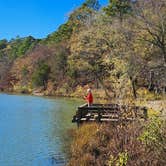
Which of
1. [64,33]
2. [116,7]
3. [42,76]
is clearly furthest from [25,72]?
[116,7]

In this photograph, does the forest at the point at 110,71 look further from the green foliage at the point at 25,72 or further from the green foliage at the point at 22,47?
the green foliage at the point at 22,47

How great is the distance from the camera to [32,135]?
24.2 metres

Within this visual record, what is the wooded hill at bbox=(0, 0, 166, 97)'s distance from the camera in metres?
36.2

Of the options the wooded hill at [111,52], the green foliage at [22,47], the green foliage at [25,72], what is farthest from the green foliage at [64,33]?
the green foliage at [22,47]

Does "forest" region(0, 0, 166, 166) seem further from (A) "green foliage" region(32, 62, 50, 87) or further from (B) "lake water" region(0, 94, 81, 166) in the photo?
(B) "lake water" region(0, 94, 81, 166)

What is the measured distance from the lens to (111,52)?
44438 mm

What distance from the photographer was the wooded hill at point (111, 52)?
119 feet

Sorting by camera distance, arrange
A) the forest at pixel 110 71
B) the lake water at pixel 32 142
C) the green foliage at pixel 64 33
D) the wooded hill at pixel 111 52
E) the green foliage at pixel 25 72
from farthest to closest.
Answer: the green foliage at pixel 25 72 < the green foliage at pixel 64 33 < the wooded hill at pixel 111 52 < the lake water at pixel 32 142 < the forest at pixel 110 71

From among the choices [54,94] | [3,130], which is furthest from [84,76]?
[3,130]

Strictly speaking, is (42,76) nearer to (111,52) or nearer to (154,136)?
(111,52)

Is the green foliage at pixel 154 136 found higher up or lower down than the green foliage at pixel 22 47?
lower down

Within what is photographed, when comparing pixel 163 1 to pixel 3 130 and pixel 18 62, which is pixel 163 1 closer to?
pixel 3 130

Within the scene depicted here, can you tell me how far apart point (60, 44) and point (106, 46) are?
127 feet

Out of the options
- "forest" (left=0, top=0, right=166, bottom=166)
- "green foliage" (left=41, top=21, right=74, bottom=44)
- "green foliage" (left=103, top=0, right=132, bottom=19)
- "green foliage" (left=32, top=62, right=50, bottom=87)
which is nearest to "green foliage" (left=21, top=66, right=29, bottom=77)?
"forest" (left=0, top=0, right=166, bottom=166)
